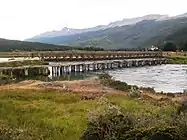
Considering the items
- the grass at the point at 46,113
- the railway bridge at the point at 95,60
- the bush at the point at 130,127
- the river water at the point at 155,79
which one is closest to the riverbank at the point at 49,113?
the grass at the point at 46,113

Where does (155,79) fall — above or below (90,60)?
below

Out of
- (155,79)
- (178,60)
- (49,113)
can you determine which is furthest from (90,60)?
(49,113)

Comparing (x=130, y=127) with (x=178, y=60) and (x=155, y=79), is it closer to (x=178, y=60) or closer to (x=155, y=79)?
(x=155, y=79)

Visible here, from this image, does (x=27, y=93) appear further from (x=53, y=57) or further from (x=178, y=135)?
(x=53, y=57)

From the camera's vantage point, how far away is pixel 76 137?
20.1 m

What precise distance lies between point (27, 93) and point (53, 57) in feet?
256

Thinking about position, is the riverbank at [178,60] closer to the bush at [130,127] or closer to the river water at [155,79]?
the river water at [155,79]

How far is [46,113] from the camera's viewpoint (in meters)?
26.5

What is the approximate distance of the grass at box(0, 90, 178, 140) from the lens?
2027cm

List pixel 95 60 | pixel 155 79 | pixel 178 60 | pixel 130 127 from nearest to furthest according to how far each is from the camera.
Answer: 1. pixel 130 127
2. pixel 155 79
3. pixel 95 60
4. pixel 178 60

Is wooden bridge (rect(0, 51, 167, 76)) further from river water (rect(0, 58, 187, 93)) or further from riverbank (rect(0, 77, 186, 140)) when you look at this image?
riverbank (rect(0, 77, 186, 140))

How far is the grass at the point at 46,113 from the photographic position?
20266 mm

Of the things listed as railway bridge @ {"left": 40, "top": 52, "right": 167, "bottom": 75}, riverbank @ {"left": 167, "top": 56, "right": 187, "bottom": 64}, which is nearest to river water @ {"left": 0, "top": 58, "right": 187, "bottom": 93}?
railway bridge @ {"left": 40, "top": 52, "right": 167, "bottom": 75}

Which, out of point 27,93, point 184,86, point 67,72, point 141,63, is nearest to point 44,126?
point 27,93
